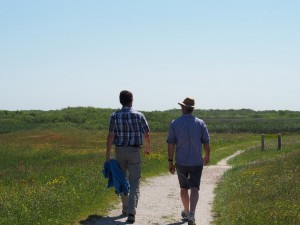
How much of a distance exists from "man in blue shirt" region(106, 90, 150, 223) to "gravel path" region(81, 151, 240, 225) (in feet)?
2.12

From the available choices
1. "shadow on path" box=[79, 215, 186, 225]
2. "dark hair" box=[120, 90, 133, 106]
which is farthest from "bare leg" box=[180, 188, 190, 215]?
"dark hair" box=[120, 90, 133, 106]

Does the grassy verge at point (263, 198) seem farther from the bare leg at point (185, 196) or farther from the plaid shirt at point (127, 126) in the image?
the plaid shirt at point (127, 126)

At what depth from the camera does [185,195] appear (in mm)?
9453

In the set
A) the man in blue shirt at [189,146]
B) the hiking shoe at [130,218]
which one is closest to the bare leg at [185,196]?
the man in blue shirt at [189,146]

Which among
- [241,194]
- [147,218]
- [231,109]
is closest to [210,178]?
[241,194]

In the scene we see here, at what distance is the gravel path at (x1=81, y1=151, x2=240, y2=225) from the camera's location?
33.0ft

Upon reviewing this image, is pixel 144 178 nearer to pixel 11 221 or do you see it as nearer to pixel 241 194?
pixel 241 194

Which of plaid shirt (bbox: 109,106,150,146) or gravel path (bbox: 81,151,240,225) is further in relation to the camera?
gravel path (bbox: 81,151,240,225)

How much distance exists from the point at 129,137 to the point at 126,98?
2.50 feet

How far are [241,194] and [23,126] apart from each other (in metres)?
63.9

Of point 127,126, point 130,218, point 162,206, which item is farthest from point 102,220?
point 162,206

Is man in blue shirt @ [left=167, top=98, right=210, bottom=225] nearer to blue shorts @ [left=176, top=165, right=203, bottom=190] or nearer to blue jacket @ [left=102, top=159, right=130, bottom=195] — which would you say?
blue shorts @ [left=176, top=165, right=203, bottom=190]

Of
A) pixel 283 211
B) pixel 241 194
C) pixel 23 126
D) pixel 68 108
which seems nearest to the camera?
pixel 283 211

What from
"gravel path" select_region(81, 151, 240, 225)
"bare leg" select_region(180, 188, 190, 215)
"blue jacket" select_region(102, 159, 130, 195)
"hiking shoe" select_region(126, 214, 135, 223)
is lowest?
"gravel path" select_region(81, 151, 240, 225)
